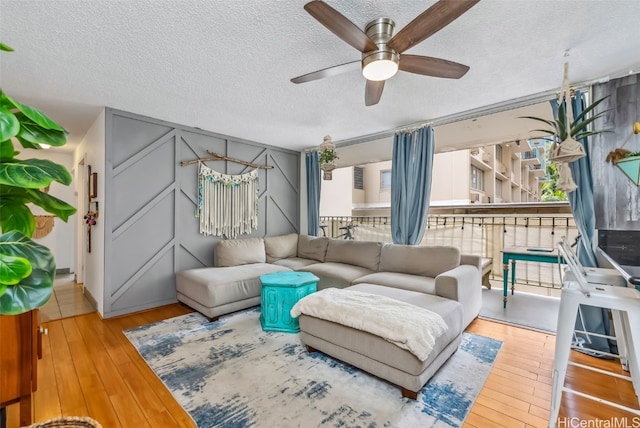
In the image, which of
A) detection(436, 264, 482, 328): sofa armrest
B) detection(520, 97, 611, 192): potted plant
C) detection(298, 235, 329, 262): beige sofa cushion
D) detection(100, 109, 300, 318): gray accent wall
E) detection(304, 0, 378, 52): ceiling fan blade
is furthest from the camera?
detection(298, 235, 329, 262): beige sofa cushion

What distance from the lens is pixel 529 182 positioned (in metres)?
9.33

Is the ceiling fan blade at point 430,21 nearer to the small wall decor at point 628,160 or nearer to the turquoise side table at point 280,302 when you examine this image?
the small wall decor at point 628,160

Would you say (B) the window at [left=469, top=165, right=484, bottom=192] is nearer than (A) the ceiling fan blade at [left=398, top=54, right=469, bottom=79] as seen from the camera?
No

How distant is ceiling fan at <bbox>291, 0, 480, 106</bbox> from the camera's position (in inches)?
53.1

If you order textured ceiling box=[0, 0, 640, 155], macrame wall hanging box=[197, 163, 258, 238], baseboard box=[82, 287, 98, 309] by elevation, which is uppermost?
textured ceiling box=[0, 0, 640, 155]

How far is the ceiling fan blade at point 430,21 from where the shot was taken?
1.31 m

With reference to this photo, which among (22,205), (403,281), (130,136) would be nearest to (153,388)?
(22,205)

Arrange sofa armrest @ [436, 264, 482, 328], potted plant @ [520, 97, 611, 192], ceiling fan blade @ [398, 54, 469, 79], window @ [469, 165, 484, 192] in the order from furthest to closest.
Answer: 1. window @ [469, 165, 484, 192]
2. sofa armrest @ [436, 264, 482, 328]
3. potted plant @ [520, 97, 611, 192]
4. ceiling fan blade @ [398, 54, 469, 79]

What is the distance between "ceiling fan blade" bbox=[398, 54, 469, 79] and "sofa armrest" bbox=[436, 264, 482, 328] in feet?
5.69

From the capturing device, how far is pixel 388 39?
1.74m

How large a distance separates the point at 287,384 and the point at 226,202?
2997 mm

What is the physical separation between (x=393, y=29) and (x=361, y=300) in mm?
1996

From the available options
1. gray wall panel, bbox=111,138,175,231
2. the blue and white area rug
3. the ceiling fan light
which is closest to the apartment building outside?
gray wall panel, bbox=111,138,175,231

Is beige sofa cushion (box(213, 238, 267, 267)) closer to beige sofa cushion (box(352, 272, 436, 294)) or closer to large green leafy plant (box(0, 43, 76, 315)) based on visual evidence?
beige sofa cushion (box(352, 272, 436, 294))
